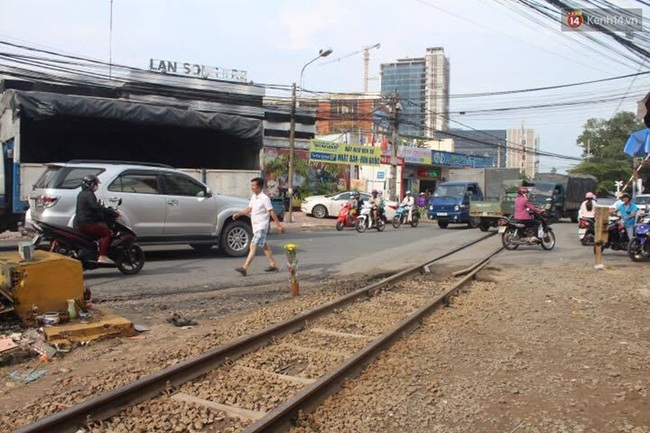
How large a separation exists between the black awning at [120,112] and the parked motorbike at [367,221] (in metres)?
7.64

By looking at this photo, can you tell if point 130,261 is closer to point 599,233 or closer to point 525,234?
point 599,233

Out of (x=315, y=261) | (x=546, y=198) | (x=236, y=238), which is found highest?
(x=546, y=198)

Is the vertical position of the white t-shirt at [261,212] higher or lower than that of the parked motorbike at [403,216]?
higher

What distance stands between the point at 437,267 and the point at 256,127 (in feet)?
20.8

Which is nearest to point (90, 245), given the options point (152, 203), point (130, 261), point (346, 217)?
point (130, 261)

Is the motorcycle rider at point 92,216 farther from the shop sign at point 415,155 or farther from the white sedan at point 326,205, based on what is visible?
the shop sign at point 415,155

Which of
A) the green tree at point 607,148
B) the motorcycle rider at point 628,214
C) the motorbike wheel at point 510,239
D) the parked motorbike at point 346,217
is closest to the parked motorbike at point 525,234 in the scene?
the motorbike wheel at point 510,239

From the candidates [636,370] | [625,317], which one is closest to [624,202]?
[625,317]

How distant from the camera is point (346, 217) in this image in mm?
23750

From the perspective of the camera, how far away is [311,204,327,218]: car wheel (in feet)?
98.0

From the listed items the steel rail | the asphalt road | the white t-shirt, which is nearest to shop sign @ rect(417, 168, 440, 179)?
the asphalt road

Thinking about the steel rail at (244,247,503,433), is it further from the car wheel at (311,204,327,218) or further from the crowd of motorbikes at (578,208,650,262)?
the car wheel at (311,204,327,218)

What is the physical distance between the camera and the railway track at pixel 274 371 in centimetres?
390

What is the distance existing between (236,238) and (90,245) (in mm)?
3989
